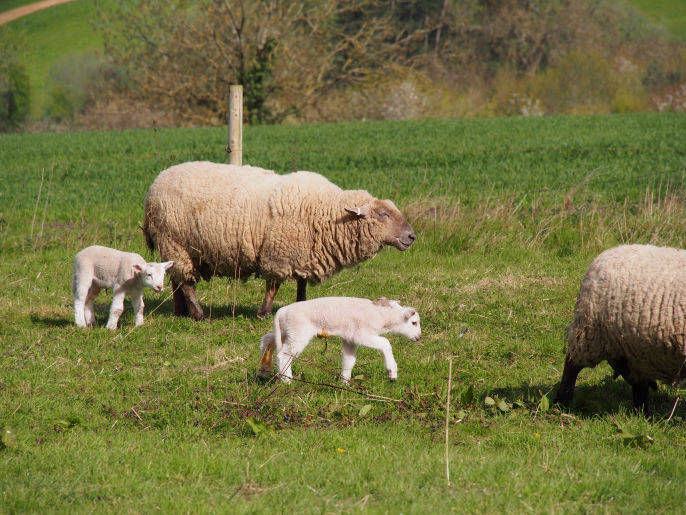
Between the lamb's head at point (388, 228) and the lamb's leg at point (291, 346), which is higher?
the lamb's head at point (388, 228)

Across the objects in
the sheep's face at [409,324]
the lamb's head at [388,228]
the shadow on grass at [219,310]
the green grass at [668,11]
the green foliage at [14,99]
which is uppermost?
the green grass at [668,11]

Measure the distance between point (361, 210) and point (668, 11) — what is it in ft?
260

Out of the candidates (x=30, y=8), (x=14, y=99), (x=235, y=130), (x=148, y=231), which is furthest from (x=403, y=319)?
(x=14, y=99)

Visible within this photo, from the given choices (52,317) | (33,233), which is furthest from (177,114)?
(52,317)

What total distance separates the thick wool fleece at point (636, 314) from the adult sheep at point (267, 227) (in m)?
3.07

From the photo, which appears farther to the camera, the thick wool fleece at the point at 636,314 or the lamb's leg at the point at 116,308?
the lamb's leg at the point at 116,308

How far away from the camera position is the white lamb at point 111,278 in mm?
7781

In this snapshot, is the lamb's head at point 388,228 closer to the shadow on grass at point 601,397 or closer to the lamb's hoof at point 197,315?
the lamb's hoof at point 197,315

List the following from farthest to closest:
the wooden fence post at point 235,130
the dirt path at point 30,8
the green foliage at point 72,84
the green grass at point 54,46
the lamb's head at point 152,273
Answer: the green foliage at point 72,84 < the green grass at point 54,46 < the wooden fence post at point 235,130 < the lamb's head at point 152,273 < the dirt path at point 30,8

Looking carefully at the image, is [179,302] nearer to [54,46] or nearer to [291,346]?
[291,346]

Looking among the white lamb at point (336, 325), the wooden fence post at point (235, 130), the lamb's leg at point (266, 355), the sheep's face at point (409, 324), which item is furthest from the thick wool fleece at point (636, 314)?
the wooden fence post at point (235, 130)

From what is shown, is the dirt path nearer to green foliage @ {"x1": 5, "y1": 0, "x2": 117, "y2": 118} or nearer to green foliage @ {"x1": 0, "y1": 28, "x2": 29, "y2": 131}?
green foliage @ {"x1": 5, "y1": 0, "x2": 117, "y2": 118}

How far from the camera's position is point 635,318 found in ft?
17.8

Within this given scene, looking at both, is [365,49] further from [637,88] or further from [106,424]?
[106,424]
